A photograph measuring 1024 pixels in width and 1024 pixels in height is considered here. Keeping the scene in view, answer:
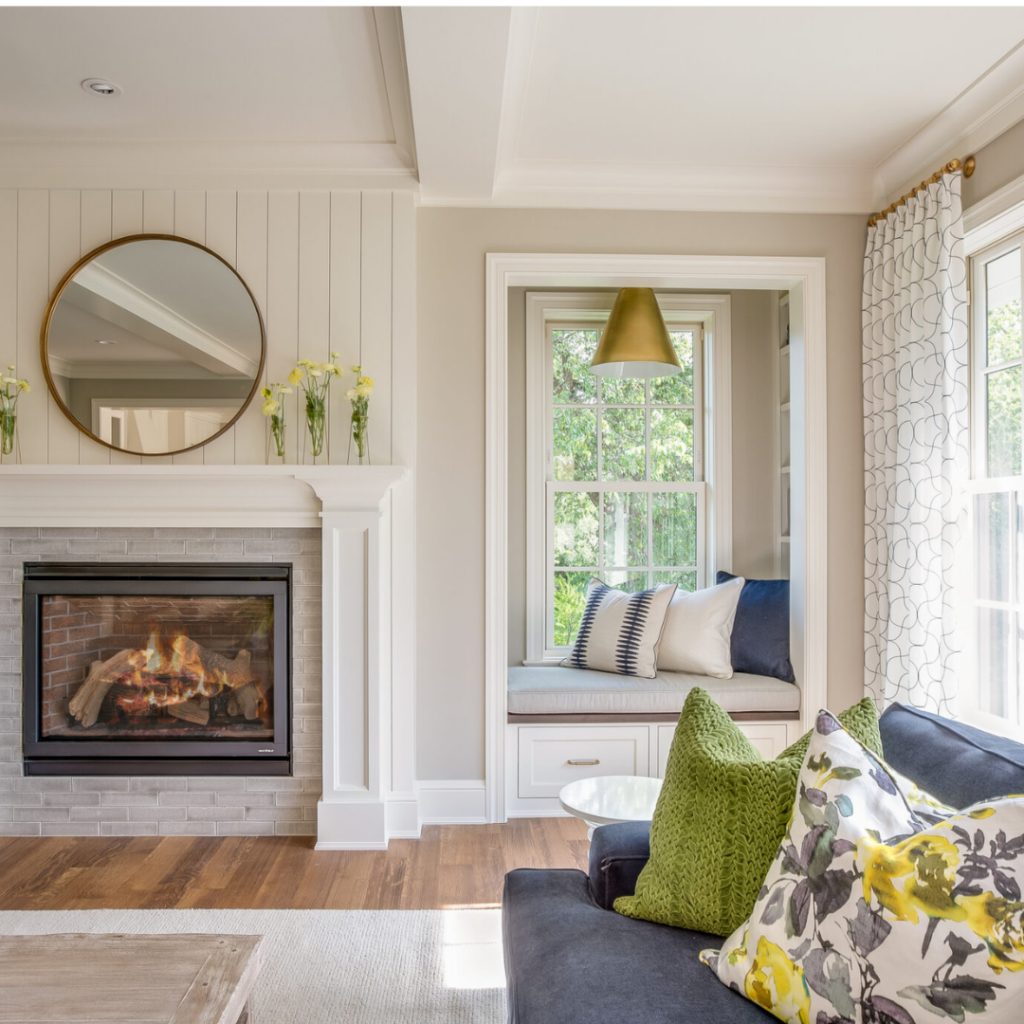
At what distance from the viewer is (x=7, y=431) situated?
10.0ft

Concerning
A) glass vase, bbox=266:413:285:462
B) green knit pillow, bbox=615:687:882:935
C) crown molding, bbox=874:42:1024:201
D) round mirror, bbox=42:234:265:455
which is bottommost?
green knit pillow, bbox=615:687:882:935

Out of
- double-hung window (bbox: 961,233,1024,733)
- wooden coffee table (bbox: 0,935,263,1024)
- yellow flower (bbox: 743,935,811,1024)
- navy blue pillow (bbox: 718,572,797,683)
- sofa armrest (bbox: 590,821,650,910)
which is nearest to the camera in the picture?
yellow flower (bbox: 743,935,811,1024)

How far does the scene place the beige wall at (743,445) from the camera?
4.22 metres

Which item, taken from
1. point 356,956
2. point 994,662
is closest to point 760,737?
point 994,662

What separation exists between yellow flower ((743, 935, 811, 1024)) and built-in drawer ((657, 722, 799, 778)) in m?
2.21

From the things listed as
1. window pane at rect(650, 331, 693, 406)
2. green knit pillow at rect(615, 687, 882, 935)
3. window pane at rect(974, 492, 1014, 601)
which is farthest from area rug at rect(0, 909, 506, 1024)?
window pane at rect(650, 331, 693, 406)

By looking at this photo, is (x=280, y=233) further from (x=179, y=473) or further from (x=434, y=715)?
(x=434, y=715)

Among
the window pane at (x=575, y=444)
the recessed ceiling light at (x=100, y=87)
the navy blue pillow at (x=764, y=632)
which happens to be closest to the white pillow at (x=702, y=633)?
the navy blue pillow at (x=764, y=632)

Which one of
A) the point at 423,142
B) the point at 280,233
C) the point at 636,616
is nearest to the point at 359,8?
the point at 423,142

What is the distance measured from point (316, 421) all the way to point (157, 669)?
114 centimetres

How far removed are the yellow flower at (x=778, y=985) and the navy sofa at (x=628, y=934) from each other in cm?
2

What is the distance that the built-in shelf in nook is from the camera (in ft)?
13.6

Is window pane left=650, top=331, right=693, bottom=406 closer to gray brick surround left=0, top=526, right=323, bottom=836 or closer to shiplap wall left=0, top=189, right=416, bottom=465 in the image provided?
shiplap wall left=0, top=189, right=416, bottom=465

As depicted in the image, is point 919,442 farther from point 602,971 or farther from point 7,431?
point 7,431
